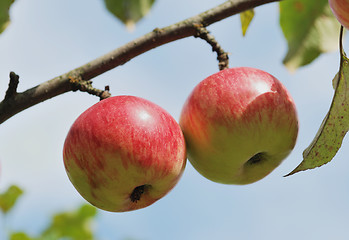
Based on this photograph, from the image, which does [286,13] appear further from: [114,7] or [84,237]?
[84,237]

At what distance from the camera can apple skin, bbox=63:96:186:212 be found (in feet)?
4.72

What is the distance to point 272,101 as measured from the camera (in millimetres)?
1576

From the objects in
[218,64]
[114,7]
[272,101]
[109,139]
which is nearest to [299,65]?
[218,64]

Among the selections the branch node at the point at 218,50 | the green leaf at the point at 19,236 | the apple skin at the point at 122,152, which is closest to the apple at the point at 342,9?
the branch node at the point at 218,50

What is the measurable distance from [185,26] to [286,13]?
2.14 ft

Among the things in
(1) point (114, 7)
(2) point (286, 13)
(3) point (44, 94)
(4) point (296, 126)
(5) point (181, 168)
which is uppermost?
(2) point (286, 13)

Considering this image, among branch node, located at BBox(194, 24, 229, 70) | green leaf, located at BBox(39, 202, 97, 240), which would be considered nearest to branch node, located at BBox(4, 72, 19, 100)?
branch node, located at BBox(194, 24, 229, 70)

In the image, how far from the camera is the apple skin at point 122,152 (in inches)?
56.6

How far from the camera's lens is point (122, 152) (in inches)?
56.3

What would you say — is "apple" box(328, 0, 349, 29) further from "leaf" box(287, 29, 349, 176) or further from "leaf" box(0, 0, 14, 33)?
"leaf" box(0, 0, 14, 33)

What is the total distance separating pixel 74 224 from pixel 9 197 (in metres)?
0.43

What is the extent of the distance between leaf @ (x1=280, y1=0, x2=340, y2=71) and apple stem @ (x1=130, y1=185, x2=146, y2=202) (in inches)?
35.1

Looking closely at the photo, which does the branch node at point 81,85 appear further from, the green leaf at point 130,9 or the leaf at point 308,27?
the leaf at point 308,27

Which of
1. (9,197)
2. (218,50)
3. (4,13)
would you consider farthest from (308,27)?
(9,197)
